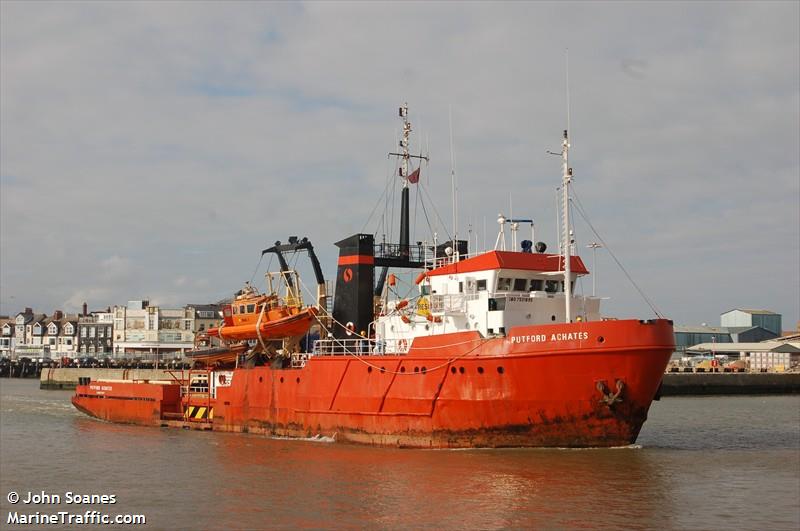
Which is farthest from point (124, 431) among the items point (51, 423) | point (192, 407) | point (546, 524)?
point (546, 524)

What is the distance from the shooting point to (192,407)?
3209cm

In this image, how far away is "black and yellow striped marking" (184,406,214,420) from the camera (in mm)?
31078

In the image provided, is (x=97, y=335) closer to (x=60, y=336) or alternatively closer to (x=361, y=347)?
(x=60, y=336)

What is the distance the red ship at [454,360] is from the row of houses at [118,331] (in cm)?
6587

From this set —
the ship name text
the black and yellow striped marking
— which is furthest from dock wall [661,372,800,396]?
the ship name text

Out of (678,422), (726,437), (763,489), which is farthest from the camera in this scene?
(678,422)

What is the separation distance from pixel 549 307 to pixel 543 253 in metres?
1.85

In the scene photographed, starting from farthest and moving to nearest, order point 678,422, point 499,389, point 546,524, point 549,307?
1. point 678,422
2. point 549,307
3. point 499,389
4. point 546,524

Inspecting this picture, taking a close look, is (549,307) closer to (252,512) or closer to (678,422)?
(252,512)

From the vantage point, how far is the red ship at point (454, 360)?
2053cm

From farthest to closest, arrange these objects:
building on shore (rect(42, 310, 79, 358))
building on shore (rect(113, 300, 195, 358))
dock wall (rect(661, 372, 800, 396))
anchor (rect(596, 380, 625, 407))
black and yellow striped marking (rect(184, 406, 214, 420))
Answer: building on shore (rect(42, 310, 79, 358)) < building on shore (rect(113, 300, 195, 358)) < dock wall (rect(661, 372, 800, 396)) < black and yellow striped marking (rect(184, 406, 214, 420)) < anchor (rect(596, 380, 625, 407))

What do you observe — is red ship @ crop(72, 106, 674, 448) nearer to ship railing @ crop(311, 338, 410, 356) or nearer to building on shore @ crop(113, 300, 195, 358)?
ship railing @ crop(311, 338, 410, 356)

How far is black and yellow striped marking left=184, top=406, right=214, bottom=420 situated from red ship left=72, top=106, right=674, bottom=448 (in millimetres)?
87

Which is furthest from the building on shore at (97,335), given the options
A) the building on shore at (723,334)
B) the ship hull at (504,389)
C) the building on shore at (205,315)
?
the ship hull at (504,389)
